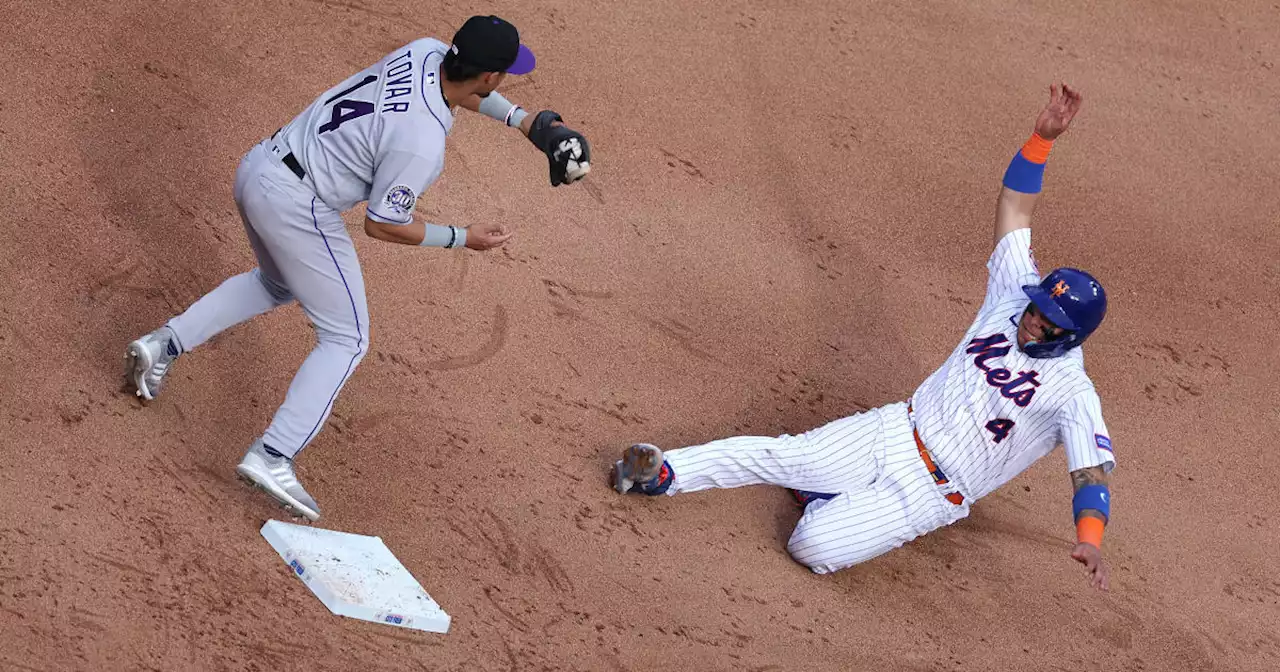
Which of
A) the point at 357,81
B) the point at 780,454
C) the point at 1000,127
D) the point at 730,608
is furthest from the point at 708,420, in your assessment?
the point at 1000,127

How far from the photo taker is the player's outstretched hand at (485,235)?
4258mm

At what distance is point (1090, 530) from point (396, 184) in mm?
2689

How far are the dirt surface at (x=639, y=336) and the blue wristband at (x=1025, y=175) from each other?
1.33 m

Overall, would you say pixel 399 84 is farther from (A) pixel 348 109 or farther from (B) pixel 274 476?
(B) pixel 274 476

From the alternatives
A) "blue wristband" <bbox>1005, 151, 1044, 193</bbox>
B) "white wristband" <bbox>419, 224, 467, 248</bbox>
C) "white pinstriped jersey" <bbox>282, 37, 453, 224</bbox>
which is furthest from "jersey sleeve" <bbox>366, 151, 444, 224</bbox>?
"blue wristband" <bbox>1005, 151, 1044, 193</bbox>

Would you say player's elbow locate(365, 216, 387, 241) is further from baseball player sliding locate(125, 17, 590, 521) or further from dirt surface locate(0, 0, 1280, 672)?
dirt surface locate(0, 0, 1280, 672)

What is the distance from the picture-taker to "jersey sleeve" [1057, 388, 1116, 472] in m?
4.52

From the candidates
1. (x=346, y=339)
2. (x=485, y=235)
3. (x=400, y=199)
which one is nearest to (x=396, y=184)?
(x=400, y=199)

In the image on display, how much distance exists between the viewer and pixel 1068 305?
4.66 meters

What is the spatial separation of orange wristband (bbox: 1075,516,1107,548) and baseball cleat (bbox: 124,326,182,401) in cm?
342

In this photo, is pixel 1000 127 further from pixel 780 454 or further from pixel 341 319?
pixel 341 319

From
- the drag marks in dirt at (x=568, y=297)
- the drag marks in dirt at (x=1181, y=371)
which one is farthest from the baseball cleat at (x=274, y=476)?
the drag marks in dirt at (x=1181, y=371)

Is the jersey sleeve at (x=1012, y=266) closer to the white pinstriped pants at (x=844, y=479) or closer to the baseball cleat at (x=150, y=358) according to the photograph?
the white pinstriped pants at (x=844, y=479)

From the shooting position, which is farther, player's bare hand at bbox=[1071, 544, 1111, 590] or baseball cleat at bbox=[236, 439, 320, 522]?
baseball cleat at bbox=[236, 439, 320, 522]
